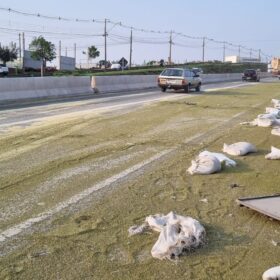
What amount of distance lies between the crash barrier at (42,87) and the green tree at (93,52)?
313 feet

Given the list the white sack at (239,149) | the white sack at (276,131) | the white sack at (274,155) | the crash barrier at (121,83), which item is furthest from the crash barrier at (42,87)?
the white sack at (274,155)

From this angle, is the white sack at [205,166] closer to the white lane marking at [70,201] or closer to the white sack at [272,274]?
the white lane marking at [70,201]

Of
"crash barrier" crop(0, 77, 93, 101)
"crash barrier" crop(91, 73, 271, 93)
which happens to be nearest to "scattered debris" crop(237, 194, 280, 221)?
"crash barrier" crop(0, 77, 93, 101)

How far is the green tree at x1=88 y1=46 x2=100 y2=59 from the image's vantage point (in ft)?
402

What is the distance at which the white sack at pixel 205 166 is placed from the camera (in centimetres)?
747

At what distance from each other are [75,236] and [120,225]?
0.53 metres

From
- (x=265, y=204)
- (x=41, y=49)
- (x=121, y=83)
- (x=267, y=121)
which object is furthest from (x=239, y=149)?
(x=41, y=49)

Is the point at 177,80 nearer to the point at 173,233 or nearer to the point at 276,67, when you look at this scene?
the point at 173,233

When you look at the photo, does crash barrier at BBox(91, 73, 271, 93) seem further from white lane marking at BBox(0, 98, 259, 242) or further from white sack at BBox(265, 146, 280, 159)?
white lane marking at BBox(0, 98, 259, 242)

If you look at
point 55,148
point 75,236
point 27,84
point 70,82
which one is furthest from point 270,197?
point 70,82

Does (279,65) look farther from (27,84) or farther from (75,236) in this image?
(75,236)

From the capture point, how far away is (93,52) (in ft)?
402

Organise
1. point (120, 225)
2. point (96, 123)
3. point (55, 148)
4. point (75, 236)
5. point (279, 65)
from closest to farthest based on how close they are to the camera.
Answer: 1. point (75, 236)
2. point (120, 225)
3. point (55, 148)
4. point (96, 123)
5. point (279, 65)

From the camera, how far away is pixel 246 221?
5344 millimetres
